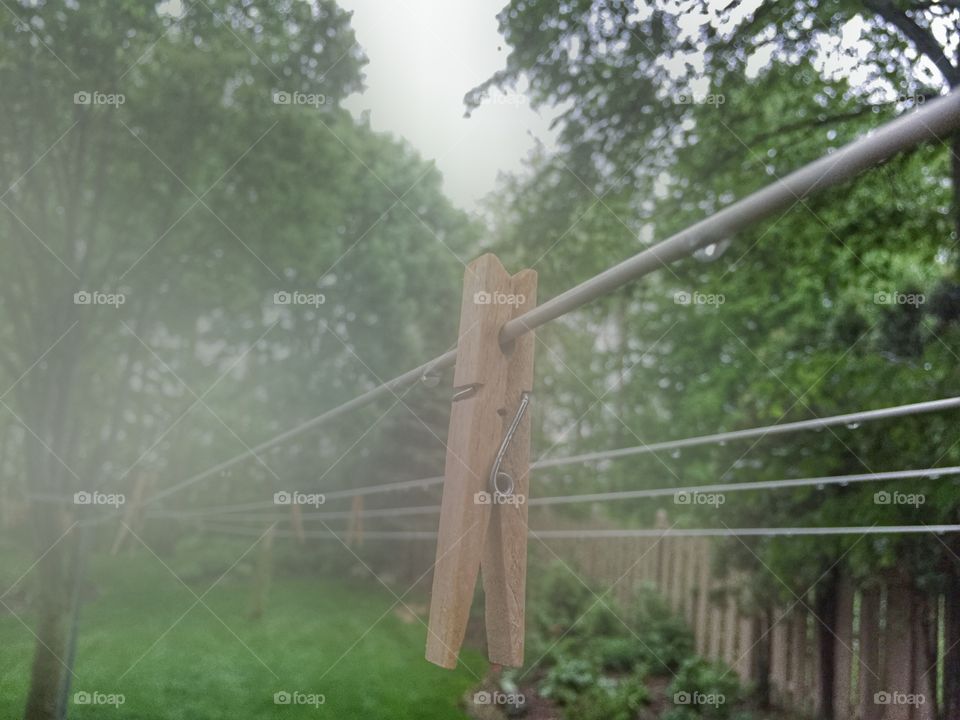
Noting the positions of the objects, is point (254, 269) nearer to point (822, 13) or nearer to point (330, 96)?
point (330, 96)

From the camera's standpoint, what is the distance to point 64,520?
12.4ft

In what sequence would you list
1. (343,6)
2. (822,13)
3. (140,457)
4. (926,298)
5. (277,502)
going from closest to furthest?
1. (926,298)
2. (822,13)
3. (140,457)
4. (277,502)
5. (343,6)

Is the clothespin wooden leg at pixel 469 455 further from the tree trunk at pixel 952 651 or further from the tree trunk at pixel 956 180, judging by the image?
the tree trunk at pixel 956 180

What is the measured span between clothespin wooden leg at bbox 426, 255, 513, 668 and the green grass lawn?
2853 millimetres

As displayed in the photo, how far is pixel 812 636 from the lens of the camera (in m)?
3.23

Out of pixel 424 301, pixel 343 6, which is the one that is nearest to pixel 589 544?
pixel 424 301

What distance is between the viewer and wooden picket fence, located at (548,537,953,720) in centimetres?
287

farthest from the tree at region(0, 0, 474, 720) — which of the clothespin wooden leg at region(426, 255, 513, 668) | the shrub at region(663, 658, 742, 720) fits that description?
the clothespin wooden leg at region(426, 255, 513, 668)

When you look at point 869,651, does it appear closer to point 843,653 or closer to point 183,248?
point 843,653

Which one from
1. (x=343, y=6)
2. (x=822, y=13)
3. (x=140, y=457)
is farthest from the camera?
(x=343, y=6)

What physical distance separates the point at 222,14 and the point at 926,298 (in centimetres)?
327

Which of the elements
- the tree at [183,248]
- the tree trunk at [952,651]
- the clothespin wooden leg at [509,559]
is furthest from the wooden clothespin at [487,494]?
the tree at [183,248]

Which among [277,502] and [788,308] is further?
[277,502]

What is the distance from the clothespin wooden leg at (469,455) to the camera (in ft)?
3.22
